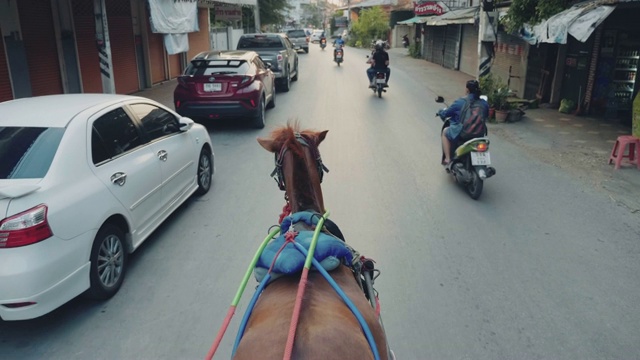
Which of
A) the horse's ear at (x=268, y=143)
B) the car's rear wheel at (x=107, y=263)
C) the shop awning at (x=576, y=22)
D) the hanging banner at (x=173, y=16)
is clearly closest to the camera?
the horse's ear at (x=268, y=143)

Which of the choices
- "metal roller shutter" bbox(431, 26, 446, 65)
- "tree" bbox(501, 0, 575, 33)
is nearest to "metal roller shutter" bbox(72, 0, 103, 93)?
"tree" bbox(501, 0, 575, 33)

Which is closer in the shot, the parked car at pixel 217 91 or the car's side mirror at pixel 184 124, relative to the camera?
the car's side mirror at pixel 184 124

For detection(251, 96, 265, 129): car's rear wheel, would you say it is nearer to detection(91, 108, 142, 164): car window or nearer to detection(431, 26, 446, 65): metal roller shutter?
detection(91, 108, 142, 164): car window

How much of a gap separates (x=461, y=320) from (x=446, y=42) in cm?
2627

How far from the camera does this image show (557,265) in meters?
5.04

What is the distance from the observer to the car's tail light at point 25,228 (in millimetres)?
3428

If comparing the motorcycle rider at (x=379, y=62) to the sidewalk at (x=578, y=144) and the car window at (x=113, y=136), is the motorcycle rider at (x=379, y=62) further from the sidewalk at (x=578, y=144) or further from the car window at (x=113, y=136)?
the car window at (x=113, y=136)

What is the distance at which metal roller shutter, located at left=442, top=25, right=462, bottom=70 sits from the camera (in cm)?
2561

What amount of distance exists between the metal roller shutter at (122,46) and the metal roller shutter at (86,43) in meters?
0.99

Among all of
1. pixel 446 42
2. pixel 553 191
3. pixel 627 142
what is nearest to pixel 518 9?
pixel 627 142

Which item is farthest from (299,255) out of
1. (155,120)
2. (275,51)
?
(275,51)

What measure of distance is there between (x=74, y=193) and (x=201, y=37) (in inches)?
919

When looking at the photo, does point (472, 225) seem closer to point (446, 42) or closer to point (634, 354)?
point (634, 354)

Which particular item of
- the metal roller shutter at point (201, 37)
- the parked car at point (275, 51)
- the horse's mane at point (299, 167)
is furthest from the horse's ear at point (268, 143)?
the metal roller shutter at point (201, 37)
